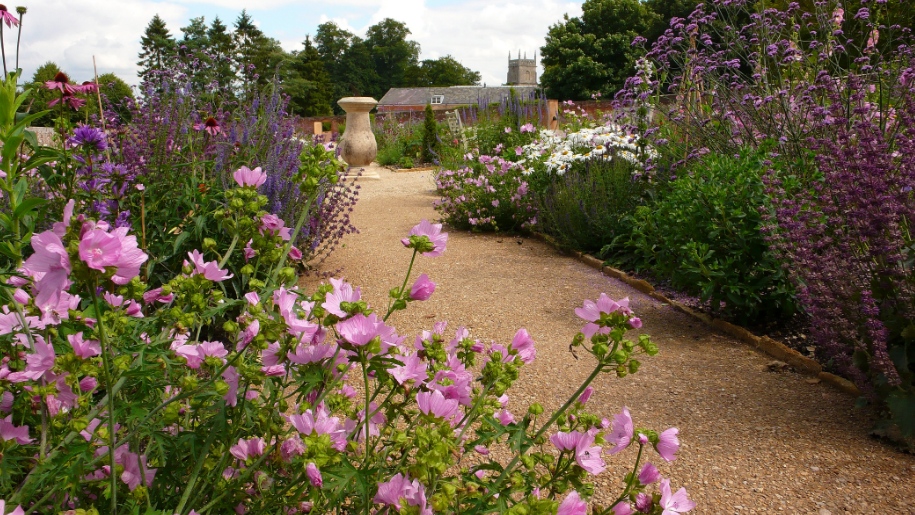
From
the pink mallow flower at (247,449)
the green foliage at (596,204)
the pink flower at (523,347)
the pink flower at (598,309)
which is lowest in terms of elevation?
the green foliage at (596,204)

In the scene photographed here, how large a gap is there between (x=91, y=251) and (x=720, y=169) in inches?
155

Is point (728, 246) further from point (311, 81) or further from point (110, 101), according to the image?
point (311, 81)

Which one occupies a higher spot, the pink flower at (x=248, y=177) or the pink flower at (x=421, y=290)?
the pink flower at (x=248, y=177)

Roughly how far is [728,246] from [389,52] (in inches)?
2846

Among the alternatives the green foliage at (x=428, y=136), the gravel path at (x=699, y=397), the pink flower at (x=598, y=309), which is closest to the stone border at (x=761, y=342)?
the gravel path at (x=699, y=397)

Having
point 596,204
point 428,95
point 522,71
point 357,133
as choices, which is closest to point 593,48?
point 428,95

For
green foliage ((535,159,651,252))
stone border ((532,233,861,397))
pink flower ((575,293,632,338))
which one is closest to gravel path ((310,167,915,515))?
stone border ((532,233,861,397))

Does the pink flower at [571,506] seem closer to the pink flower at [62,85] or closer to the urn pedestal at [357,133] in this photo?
the pink flower at [62,85]

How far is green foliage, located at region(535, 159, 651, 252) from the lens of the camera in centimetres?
595

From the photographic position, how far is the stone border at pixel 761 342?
3.19 meters

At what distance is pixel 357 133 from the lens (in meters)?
14.0

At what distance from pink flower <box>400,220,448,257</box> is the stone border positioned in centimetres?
257

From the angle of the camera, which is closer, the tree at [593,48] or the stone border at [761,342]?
the stone border at [761,342]

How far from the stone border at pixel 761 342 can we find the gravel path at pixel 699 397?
6 centimetres
